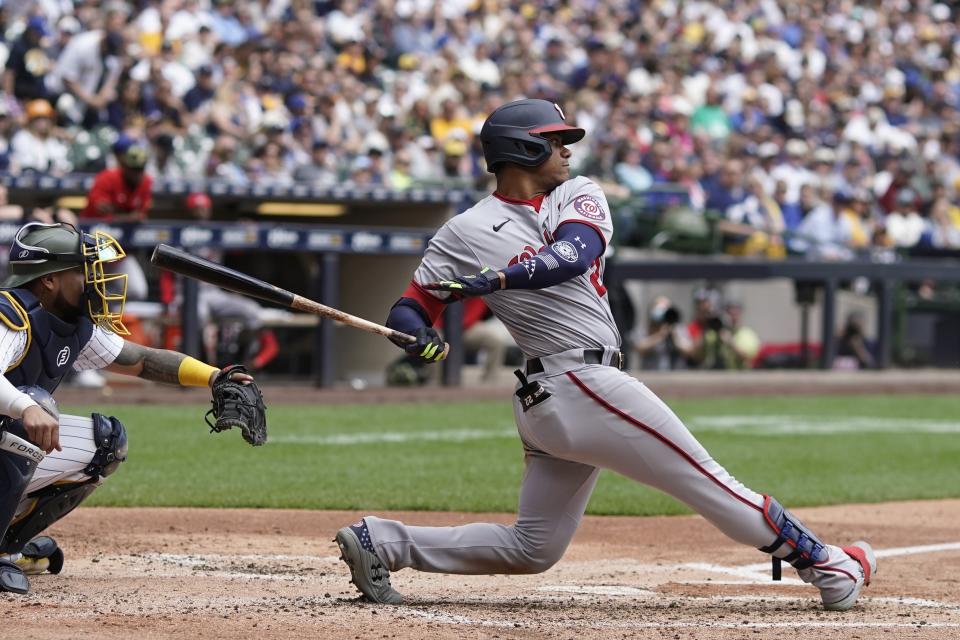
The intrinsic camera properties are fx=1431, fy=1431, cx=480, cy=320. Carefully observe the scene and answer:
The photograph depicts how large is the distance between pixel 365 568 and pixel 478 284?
1.00m

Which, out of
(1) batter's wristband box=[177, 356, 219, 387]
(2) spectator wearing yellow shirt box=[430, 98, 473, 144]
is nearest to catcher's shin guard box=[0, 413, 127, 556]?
(1) batter's wristband box=[177, 356, 219, 387]

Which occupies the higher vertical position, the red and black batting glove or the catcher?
the red and black batting glove

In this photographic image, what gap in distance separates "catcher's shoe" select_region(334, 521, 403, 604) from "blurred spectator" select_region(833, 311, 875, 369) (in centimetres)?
1293

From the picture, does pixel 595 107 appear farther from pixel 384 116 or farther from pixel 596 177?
pixel 384 116

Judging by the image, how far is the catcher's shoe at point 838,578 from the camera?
449cm

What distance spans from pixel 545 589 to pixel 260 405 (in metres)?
1.24

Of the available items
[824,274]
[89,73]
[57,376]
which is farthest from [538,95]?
[57,376]

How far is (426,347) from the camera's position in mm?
4301

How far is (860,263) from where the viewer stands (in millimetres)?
16078

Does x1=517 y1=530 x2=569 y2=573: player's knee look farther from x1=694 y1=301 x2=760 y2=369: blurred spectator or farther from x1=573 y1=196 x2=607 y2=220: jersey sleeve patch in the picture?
x1=694 y1=301 x2=760 y2=369: blurred spectator

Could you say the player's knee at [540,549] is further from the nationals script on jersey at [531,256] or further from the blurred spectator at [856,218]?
the blurred spectator at [856,218]

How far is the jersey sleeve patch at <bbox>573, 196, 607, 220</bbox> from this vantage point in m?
4.38

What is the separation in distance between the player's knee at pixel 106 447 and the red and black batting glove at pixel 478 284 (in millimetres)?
1307

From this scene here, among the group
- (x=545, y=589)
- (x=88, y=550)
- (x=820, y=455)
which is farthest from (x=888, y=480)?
(x=88, y=550)
